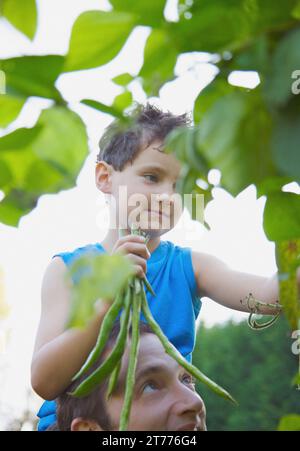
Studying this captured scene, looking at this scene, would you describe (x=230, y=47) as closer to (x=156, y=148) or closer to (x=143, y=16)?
(x=143, y=16)

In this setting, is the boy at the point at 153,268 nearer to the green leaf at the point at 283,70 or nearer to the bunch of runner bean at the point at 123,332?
the bunch of runner bean at the point at 123,332

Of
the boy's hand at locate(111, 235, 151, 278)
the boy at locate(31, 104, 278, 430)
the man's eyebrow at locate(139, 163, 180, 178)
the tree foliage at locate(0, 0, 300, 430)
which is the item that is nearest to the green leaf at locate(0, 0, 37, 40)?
the tree foliage at locate(0, 0, 300, 430)

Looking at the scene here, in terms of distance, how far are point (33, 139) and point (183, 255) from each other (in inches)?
46.8

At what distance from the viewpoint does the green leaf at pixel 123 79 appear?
1.32 feet

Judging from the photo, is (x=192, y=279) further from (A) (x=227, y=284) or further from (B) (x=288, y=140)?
(B) (x=288, y=140)

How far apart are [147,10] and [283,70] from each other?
0.27 feet

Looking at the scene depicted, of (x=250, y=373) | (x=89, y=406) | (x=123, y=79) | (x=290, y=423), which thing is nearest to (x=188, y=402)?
(x=89, y=406)

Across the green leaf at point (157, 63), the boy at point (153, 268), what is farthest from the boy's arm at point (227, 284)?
the green leaf at point (157, 63)

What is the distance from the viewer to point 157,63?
370 mm

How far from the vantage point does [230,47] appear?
1.08 feet

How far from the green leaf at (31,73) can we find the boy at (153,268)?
2.58ft

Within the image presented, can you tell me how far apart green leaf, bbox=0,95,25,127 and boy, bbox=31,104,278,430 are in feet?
2.46
